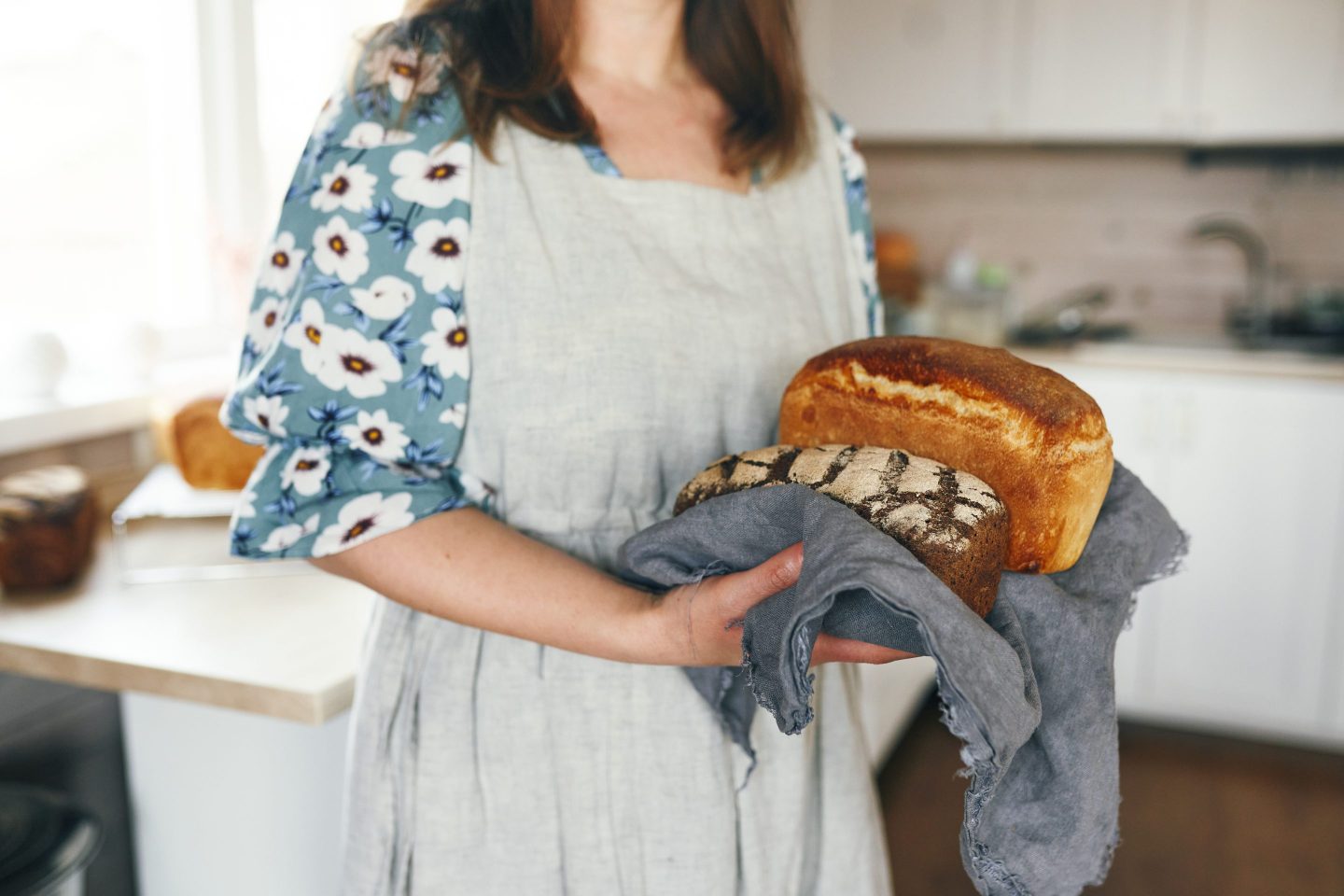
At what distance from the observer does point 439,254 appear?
781mm

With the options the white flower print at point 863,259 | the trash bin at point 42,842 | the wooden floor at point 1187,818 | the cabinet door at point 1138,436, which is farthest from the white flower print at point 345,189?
the cabinet door at point 1138,436

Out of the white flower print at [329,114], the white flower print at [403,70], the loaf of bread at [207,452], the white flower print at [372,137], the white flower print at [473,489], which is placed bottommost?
the loaf of bread at [207,452]

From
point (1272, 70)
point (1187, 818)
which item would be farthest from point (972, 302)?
point (1187, 818)

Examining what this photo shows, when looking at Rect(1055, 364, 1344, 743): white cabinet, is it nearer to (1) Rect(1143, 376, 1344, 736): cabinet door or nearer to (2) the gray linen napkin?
(1) Rect(1143, 376, 1344, 736): cabinet door

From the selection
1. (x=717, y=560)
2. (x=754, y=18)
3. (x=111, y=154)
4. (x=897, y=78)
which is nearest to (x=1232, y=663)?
(x=897, y=78)

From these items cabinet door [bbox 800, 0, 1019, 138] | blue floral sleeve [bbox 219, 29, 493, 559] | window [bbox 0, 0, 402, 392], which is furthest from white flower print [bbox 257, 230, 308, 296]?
cabinet door [bbox 800, 0, 1019, 138]

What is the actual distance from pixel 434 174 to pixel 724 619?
39 centimetres

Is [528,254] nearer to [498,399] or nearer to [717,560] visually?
[498,399]

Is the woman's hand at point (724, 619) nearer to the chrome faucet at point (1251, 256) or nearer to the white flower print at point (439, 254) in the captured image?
the white flower print at point (439, 254)

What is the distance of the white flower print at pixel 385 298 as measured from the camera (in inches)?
29.7

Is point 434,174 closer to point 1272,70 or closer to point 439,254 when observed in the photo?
point 439,254

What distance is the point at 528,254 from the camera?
2.68 feet

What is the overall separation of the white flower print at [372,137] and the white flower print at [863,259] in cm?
44

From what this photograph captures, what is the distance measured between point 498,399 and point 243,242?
→ 4.76 ft
